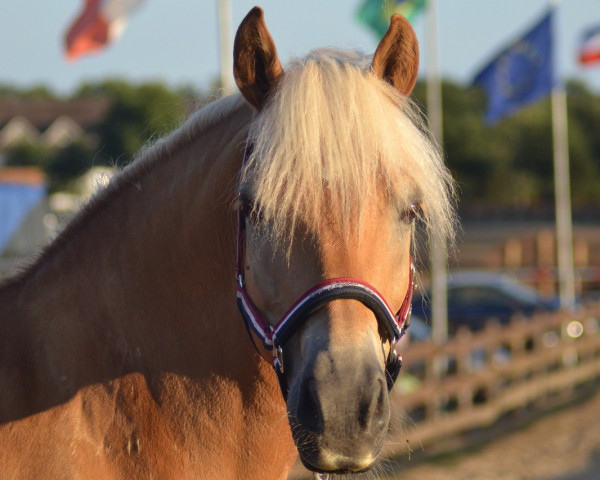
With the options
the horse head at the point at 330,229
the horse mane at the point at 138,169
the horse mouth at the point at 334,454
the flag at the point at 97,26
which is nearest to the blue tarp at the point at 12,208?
the flag at the point at 97,26

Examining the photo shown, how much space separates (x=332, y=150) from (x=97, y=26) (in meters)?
6.63

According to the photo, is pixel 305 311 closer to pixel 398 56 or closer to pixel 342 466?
pixel 342 466

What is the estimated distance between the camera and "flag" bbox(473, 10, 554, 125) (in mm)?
13867

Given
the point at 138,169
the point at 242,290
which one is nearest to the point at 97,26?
the point at 138,169

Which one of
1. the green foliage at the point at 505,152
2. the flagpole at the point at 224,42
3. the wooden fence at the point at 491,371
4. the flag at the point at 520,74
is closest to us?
the flagpole at the point at 224,42

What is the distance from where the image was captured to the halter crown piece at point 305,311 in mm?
1984

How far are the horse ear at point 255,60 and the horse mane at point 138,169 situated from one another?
23cm

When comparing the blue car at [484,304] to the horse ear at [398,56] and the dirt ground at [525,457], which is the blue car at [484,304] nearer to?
the dirt ground at [525,457]

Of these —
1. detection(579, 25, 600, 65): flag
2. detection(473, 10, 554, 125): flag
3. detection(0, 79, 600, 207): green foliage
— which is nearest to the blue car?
detection(473, 10, 554, 125): flag

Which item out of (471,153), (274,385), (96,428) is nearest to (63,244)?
(96,428)

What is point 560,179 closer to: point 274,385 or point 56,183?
point 274,385

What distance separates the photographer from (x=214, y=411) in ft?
7.41

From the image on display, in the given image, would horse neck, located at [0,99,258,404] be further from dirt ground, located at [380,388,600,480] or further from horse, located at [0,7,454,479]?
dirt ground, located at [380,388,600,480]

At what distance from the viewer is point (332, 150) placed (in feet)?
6.83
